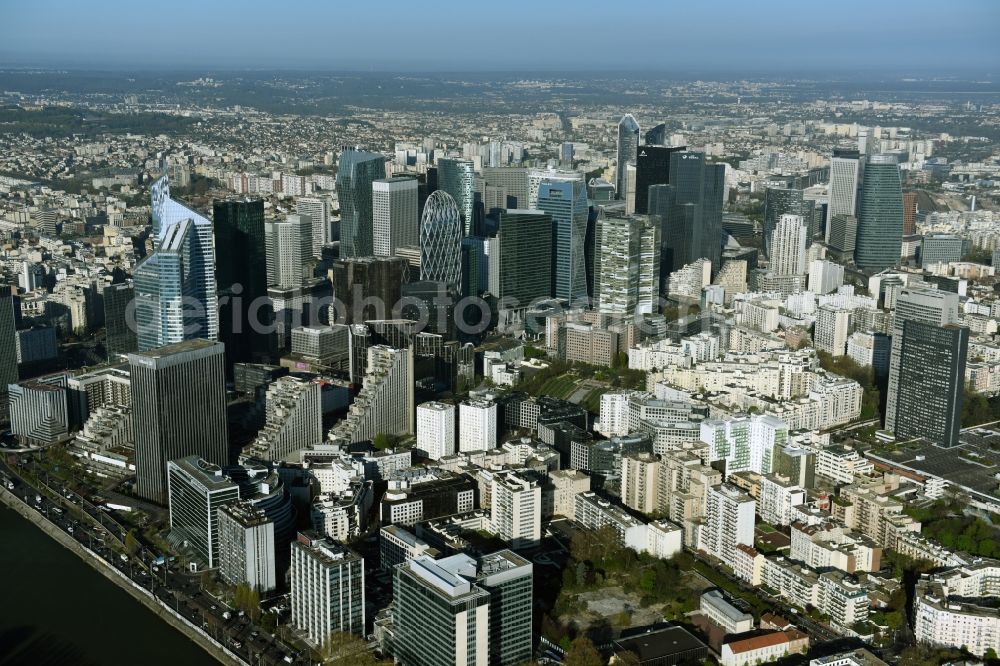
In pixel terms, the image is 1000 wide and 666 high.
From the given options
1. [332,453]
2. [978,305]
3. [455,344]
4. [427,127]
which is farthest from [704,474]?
[427,127]

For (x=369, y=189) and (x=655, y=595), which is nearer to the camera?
(x=655, y=595)

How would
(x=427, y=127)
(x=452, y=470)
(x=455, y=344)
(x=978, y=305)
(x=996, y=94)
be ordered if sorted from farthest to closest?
1. (x=427, y=127)
2. (x=996, y=94)
3. (x=978, y=305)
4. (x=455, y=344)
5. (x=452, y=470)

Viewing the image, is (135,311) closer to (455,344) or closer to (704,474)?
(455,344)

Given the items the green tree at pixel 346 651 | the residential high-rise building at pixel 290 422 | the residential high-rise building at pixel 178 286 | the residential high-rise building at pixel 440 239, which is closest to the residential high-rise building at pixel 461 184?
the residential high-rise building at pixel 440 239

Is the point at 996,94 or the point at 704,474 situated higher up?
the point at 996,94

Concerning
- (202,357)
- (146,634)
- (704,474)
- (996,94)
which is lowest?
(146,634)

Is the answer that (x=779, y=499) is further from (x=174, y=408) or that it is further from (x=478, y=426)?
(x=174, y=408)
